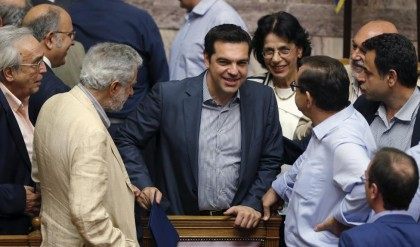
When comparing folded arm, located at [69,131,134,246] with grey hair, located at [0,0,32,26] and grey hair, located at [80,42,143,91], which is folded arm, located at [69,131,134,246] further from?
grey hair, located at [0,0,32,26]

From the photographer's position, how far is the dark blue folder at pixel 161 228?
672 centimetres

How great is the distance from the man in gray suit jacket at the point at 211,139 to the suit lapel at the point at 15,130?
1.84 feet

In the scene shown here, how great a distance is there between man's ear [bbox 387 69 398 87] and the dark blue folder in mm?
1318

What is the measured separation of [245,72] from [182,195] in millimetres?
748

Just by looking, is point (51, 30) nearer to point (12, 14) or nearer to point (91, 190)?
point (12, 14)

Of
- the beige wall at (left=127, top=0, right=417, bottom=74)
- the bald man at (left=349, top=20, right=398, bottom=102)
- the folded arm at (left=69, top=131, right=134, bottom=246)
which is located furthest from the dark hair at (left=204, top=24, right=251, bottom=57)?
the beige wall at (left=127, top=0, right=417, bottom=74)

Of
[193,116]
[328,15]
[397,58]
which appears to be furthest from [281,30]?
[328,15]

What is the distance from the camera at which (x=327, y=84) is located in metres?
6.75

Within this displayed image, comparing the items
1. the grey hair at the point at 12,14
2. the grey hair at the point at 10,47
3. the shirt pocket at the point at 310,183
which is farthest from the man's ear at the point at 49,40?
the shirt pocket at the point at 310,183

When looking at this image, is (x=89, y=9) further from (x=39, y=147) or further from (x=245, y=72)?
(x=39, y=147)

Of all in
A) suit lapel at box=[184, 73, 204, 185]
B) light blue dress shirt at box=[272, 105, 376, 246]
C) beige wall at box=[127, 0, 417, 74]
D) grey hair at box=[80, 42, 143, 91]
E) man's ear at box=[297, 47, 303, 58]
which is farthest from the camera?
beige wall at box=[127, 0, 417, 74]

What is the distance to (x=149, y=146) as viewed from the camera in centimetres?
757

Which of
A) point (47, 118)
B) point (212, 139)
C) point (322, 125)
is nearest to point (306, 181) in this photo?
point (322, 125)

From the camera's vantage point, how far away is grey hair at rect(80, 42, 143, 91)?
658 cm
